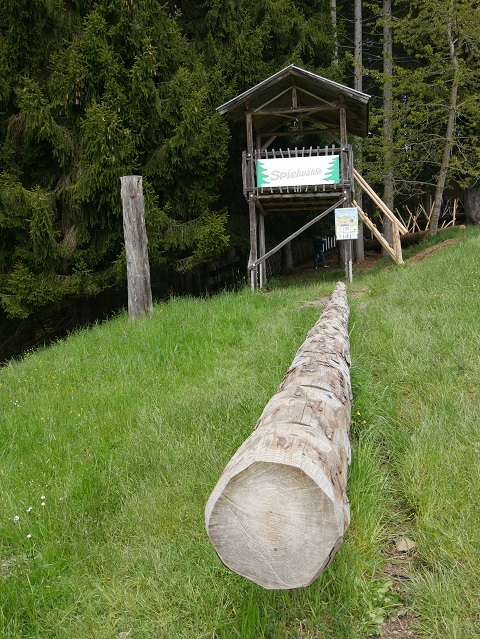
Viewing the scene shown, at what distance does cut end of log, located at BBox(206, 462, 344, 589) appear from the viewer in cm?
192

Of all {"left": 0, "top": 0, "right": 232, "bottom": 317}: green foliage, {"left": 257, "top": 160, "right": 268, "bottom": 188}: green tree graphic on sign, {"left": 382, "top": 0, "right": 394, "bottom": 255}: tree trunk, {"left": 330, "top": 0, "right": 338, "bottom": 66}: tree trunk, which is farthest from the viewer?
{"left": 330, "top": 0, "right": 338, "bottom": 66}: tree trunk

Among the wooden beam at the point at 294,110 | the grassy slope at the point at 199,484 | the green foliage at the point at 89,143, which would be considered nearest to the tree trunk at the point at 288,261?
the wooden beam at the point at 294,110

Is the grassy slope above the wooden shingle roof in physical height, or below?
below

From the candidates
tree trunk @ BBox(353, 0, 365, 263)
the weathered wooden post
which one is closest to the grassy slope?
the weathered wooden post

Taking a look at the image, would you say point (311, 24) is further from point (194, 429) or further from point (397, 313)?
point (194, 429)

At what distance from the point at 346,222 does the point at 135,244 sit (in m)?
4.97

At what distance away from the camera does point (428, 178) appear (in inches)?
908

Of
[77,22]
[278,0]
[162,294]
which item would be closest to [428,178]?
[278,0]

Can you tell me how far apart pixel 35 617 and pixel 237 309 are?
236 inches

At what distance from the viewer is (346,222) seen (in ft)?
37.7

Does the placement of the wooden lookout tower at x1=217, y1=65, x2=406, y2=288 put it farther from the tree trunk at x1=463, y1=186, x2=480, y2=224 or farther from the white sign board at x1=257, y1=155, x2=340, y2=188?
the tree trunk at x1=463, y1=186, x2=480, y2=224

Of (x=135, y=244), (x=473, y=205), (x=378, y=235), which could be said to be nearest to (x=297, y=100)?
(x=378, y=235)

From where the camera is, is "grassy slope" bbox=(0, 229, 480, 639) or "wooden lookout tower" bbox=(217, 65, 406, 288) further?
"wooden lookout tower" bbox=(217, 65, 406, 288)

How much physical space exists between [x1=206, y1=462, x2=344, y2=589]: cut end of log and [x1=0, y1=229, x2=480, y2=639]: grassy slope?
47cm
